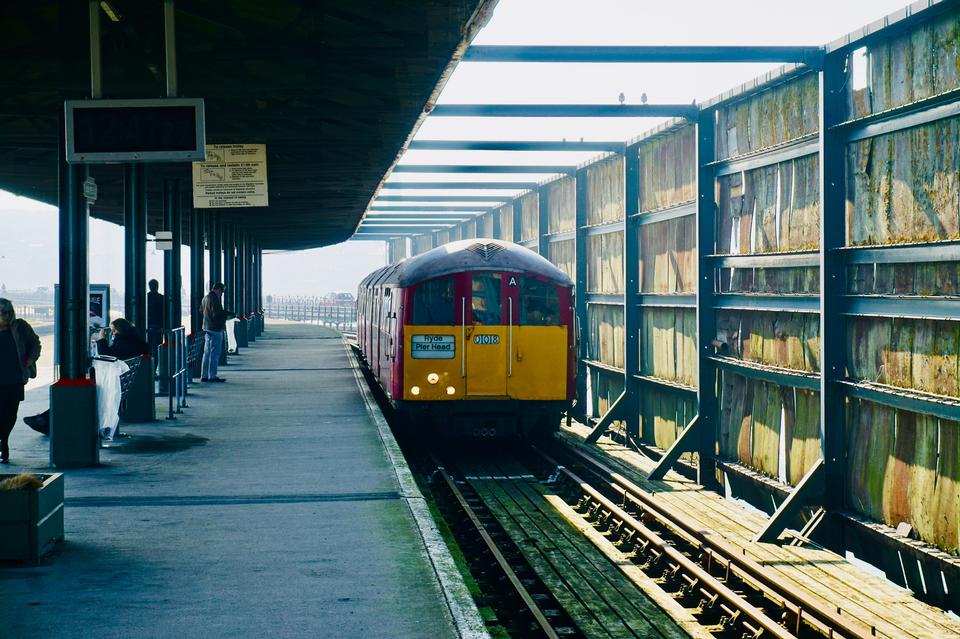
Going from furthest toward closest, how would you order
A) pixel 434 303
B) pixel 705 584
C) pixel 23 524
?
pixel 434 303
pixel 705 584
pixel 23 524

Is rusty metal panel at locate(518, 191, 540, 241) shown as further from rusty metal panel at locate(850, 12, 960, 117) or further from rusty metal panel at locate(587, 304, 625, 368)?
rusty metal panel at locate(850, 12, 960, 117)

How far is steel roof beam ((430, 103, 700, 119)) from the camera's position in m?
15.8

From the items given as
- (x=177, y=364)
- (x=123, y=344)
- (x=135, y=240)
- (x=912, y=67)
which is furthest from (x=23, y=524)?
(x=177, y=364)

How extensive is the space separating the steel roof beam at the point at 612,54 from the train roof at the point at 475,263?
3818 mm

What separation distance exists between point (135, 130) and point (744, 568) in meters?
6.96

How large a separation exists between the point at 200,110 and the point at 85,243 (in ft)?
8.50

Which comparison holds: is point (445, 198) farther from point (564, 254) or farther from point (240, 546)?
point (240, 546)

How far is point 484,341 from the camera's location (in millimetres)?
16172

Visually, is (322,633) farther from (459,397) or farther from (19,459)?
(459,397)

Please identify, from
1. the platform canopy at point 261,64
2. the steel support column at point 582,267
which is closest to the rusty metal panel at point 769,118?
the platform canopy at point 261,64

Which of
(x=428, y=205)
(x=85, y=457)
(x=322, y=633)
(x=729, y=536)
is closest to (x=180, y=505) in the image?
(x=85, y=457)

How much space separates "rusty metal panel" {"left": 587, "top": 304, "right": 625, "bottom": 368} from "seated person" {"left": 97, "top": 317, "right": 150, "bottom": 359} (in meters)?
9.16

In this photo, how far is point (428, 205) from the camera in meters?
37.0

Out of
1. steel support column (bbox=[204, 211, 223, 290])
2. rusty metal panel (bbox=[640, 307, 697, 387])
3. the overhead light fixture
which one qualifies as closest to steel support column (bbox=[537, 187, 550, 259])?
rusty metal panel (bbox=[640, 307, 697, 387])
